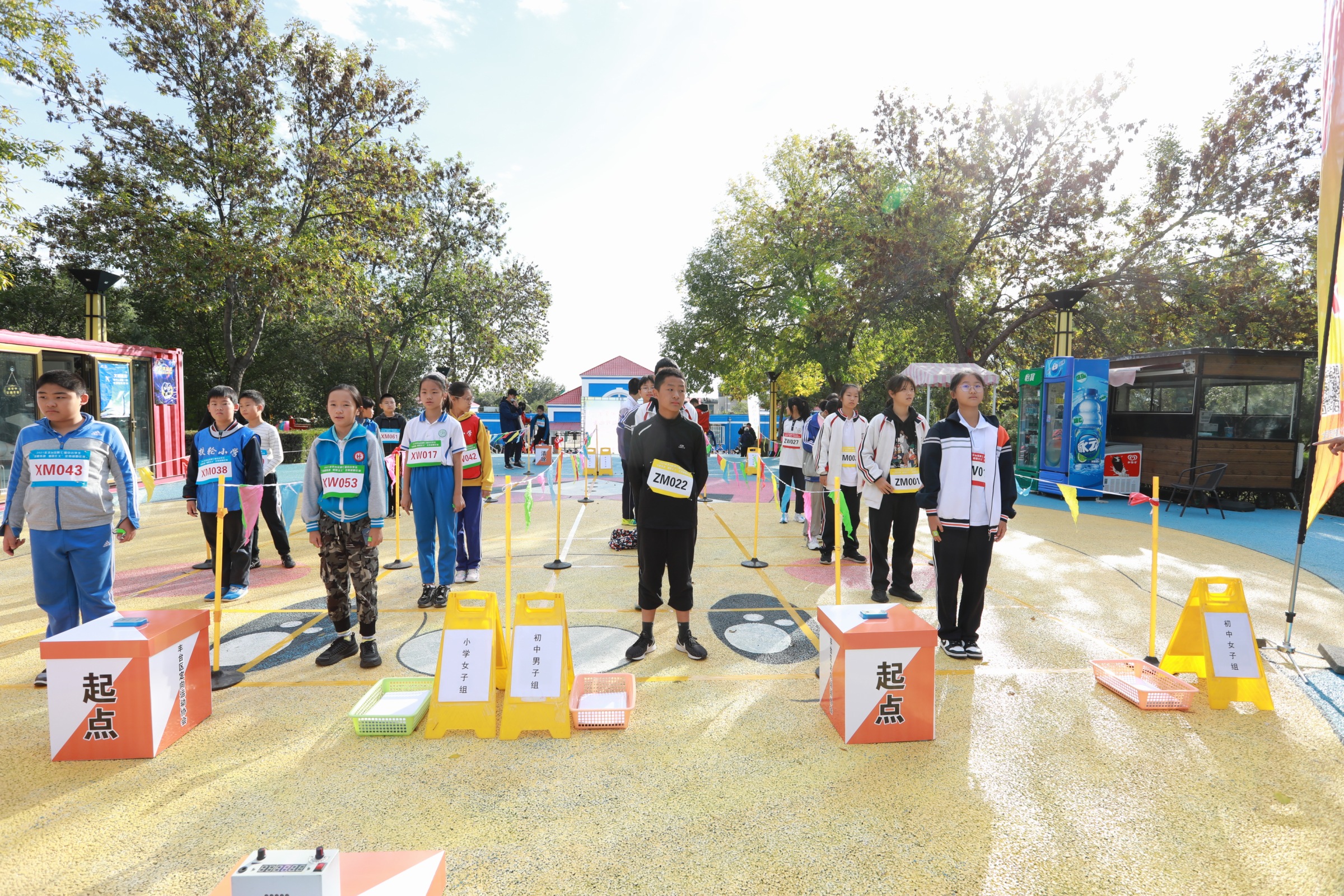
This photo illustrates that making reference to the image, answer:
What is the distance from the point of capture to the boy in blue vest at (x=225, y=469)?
540 centimetres

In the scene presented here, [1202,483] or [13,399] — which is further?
[1202,483]

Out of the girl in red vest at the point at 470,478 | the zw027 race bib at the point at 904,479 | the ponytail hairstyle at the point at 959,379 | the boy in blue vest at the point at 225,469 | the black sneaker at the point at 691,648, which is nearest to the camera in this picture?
the ponytail hairstyle at the point at 959,379

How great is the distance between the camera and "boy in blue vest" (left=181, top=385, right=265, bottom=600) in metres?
5.40

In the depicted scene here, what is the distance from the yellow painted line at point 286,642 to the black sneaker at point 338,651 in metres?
0.36

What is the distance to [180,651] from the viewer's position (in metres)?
3.26

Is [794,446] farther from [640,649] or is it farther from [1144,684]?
[1144,684]

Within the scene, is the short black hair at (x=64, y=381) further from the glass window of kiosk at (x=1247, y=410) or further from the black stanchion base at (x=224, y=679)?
the glass window of kiosk at (x=1247, y=410)

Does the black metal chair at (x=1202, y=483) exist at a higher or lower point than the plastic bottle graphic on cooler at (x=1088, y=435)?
lower

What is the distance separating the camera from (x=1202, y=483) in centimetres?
1169

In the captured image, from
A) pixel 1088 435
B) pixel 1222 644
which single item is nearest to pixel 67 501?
pixel 1222 644

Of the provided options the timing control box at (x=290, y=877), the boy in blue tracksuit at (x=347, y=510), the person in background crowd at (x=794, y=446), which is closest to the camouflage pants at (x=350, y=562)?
the boy in blue tracksuit at (x=347, y=510)

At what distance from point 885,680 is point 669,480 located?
1.72 meters

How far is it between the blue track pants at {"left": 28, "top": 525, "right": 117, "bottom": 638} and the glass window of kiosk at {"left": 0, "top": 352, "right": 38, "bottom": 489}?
8.43 metres

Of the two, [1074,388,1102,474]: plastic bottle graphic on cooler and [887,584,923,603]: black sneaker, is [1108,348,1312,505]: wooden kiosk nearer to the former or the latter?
[1074,388,1102,474]: plastic bottle graphic on cooler
